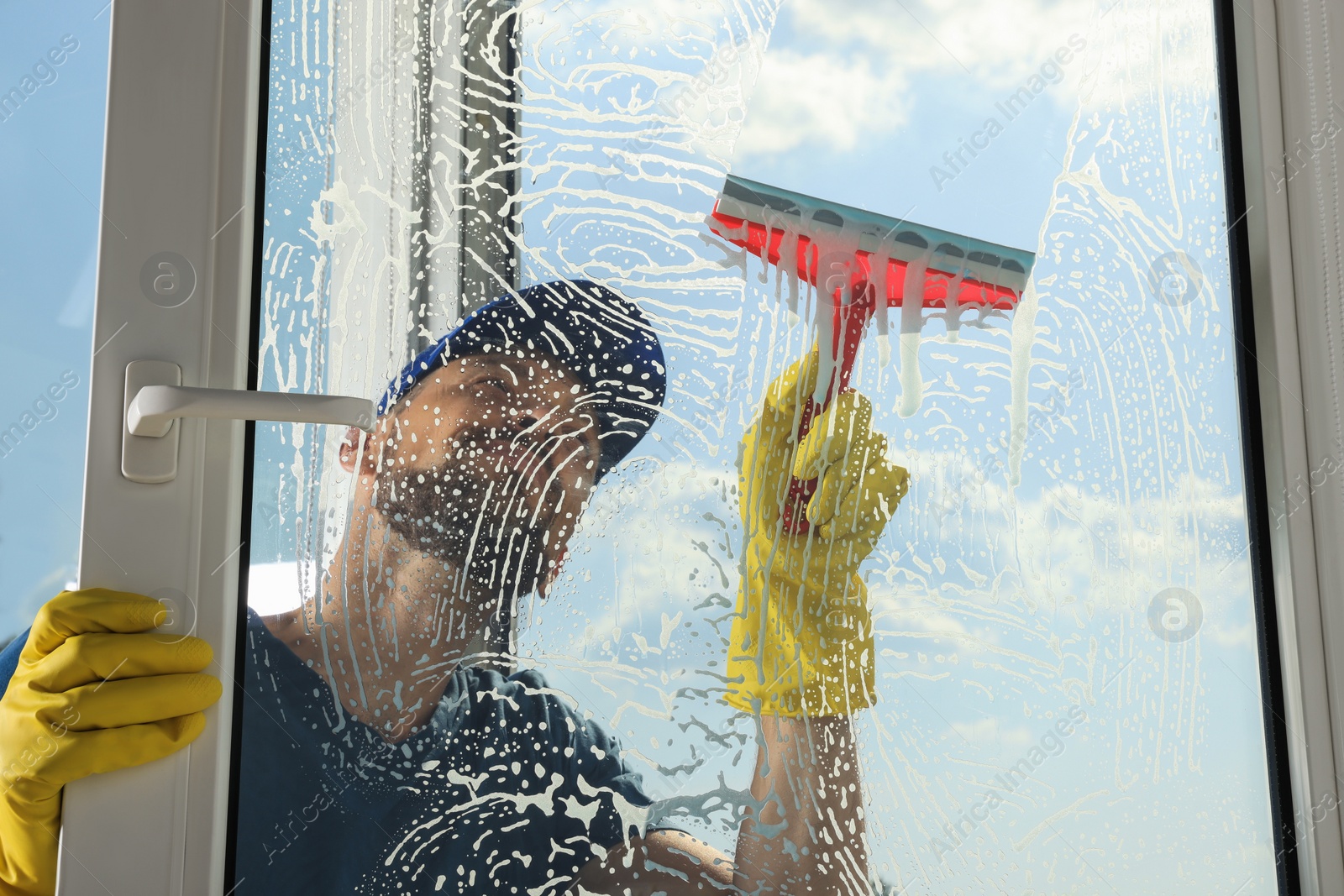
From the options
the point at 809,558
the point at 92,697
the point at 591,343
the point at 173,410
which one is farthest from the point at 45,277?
the point at 809,558

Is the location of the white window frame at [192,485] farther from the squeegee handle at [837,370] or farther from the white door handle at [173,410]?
the squeegee handle at [837,370]

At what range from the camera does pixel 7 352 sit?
2.15 feet

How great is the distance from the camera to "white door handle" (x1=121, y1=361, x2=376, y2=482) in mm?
608

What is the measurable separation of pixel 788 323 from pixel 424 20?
1.40 feet

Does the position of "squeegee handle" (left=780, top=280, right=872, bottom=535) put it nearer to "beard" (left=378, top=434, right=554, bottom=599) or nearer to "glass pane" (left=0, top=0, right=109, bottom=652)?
"beard" (left=378, top=434, right=554, bottom=599)

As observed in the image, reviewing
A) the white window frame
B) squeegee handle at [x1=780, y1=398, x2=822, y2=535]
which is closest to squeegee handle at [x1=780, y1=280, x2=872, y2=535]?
squeegee handle at [x1=780, y1=398, x2=822, y2=535]

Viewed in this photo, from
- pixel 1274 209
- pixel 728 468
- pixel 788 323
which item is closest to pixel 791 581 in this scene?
pixel 728 468

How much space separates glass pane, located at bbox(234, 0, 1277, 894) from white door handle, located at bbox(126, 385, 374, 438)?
0.22ft

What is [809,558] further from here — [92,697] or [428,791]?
[92,697]

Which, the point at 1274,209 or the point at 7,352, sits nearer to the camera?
the point at 7,352

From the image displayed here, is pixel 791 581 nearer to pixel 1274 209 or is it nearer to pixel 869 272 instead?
pixel 869 272

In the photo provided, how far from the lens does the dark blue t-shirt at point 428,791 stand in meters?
0.66

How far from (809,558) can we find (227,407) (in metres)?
0.50

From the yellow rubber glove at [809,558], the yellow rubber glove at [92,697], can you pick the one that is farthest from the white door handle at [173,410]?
the yellow rubber glove at [809,558]
